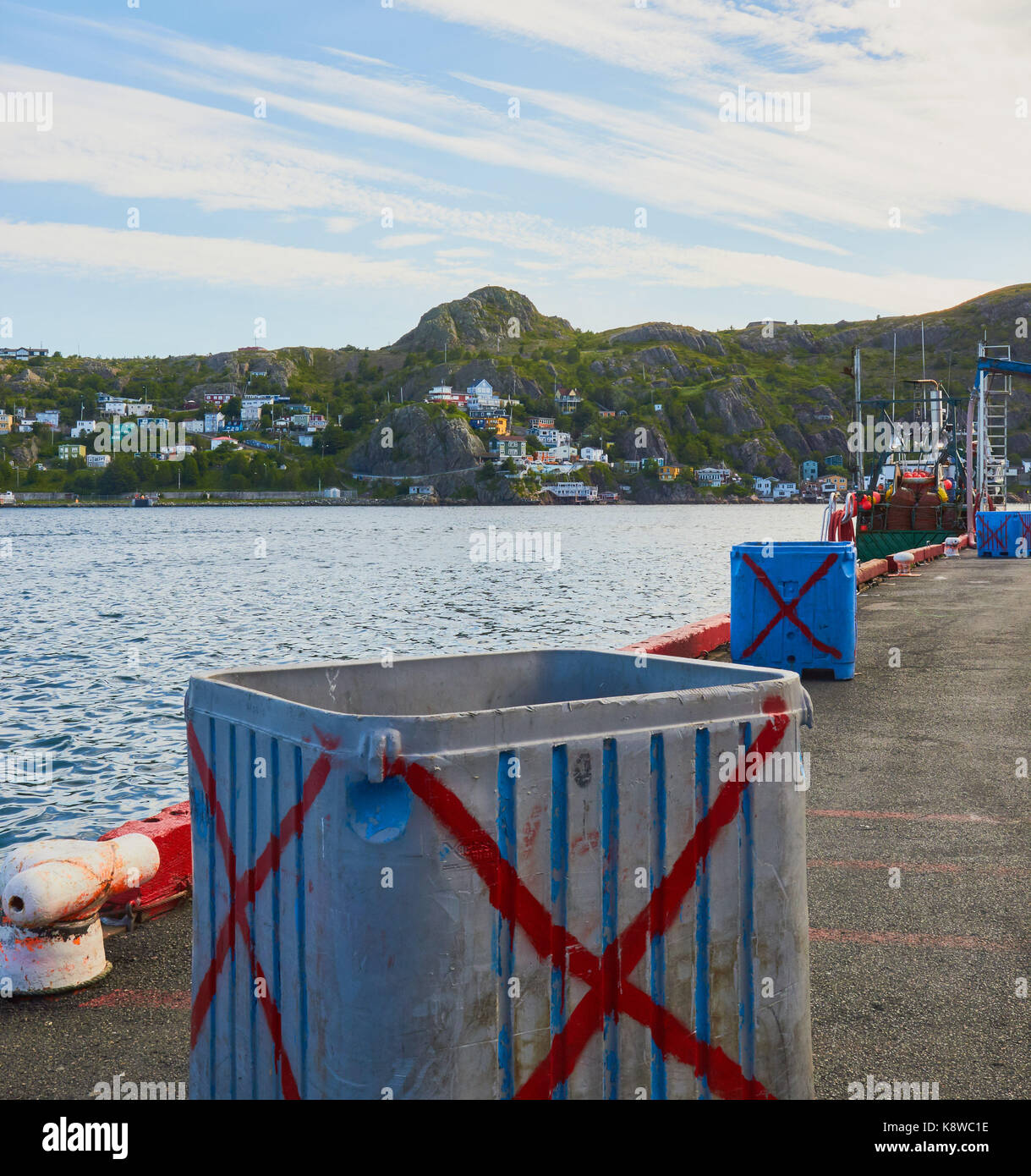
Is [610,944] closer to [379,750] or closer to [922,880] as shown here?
[379,750]

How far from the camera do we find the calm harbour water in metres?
15.7

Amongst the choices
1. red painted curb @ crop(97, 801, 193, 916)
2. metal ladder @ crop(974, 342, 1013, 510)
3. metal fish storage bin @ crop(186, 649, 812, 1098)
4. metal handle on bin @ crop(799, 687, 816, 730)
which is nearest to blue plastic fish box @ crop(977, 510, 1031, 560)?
metal ladder @ crop(974, 342, 1013, 510)

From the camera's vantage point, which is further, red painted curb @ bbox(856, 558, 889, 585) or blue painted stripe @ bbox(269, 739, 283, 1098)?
red painted curb @ bbox(856, 558, 889, 585)

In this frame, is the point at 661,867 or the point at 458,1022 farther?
the point at 661,867

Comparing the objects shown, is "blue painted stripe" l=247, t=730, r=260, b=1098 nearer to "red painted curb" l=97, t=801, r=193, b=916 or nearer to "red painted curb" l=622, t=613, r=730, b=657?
"red painted curb" l=97, t=801, r=193, b=916

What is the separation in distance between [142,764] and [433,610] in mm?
27629

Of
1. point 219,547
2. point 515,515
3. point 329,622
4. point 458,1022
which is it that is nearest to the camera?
point 458,1022

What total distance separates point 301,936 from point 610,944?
78 cm

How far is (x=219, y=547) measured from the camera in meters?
97.3

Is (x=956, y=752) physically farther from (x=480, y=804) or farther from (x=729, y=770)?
(x=480, y=804)

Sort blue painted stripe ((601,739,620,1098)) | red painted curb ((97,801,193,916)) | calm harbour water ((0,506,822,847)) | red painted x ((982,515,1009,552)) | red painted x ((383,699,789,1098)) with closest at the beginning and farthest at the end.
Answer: red painted x ((383,699,789,1098)) < blue painted stripe ((601,739,620,1098)) < red painted curb ((97,801,193,916)) < calm harbour water ((0,506,822,847)) < red painted x ((982,515,1009,552))

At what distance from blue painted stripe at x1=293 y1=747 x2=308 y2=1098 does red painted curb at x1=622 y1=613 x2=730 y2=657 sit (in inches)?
333

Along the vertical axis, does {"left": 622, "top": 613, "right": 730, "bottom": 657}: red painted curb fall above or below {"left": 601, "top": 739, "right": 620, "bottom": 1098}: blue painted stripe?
below
